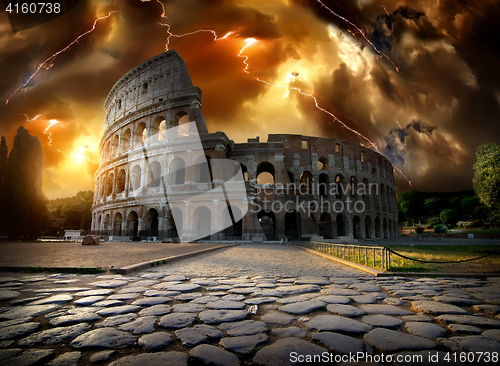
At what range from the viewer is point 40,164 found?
22812mm

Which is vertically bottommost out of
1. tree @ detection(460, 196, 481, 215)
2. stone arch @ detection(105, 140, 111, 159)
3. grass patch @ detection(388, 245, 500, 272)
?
grass patch @ detection(388, 245, 500, 272)

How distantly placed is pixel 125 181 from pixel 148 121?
293 inches

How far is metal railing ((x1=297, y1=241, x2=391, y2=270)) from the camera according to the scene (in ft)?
21.0

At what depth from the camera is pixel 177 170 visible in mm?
26906

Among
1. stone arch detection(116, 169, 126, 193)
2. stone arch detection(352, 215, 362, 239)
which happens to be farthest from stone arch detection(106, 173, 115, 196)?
stone arch detection(352, 215, 362, 239)

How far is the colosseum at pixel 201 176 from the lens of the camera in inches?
959

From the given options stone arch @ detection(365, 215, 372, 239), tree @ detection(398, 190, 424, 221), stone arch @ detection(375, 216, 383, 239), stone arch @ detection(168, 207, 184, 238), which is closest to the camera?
stone arch @ detection(168, 207, 184, 238)

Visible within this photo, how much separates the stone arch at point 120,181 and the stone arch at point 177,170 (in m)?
7.82

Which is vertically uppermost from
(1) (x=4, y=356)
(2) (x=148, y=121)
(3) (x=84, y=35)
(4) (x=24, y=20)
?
(2) (x=148, y=121)

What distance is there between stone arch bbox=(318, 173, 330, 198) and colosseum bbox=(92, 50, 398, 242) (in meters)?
0.13

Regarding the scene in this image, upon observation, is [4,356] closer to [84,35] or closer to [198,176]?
[84,35]

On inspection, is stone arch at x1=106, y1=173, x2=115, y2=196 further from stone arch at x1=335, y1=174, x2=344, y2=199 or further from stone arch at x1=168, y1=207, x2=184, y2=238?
stone arch at x1=335, y1=174, x2=344, y2=199

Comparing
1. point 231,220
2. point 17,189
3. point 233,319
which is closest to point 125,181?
point 17,189

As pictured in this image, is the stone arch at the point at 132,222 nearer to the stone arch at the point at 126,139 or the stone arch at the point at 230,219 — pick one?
the stone arch at the point at 126,139
